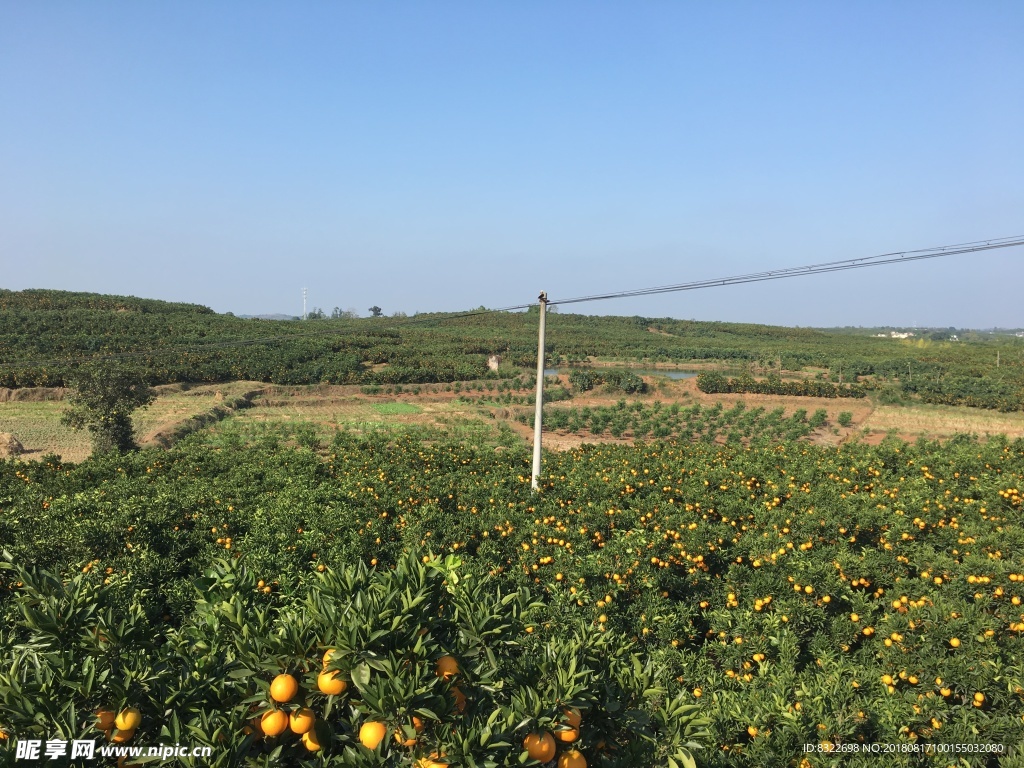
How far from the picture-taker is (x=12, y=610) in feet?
15.5

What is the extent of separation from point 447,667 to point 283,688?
71 centimetres

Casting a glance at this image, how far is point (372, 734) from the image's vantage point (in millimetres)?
2395

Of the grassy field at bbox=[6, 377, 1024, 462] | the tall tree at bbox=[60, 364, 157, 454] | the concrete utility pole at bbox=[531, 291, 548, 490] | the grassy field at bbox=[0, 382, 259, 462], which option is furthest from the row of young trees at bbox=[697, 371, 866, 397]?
the tall tree at bbox=[60, 364, 157, 454]

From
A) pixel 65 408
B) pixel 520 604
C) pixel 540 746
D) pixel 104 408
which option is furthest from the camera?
pixel 65 408

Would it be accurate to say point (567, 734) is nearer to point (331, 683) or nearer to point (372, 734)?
point (372, 734)

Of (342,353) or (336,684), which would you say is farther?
(342,353)

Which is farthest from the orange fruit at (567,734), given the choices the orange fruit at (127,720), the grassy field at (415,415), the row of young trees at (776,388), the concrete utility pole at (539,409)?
the row of young trees at (776,388)

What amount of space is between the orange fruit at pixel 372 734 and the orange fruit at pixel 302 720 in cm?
25

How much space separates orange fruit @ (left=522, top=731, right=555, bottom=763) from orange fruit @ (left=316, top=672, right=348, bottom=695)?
0.83 m

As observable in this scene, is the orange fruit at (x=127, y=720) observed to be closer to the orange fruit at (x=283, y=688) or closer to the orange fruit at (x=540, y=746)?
→ the orange fruit at (x=283, y=688)

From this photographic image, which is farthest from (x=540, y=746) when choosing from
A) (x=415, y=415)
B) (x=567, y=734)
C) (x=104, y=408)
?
(x=415, y=415)

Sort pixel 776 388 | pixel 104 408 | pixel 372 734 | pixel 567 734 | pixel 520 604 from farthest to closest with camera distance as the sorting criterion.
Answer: pixel 776 388 < pixel 104 408 < pixel 520 604 < pixel 567 734 < pixel 372 734

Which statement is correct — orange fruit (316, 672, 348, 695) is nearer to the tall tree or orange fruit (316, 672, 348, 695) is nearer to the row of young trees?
the tall tree

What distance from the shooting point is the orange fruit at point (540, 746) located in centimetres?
249
